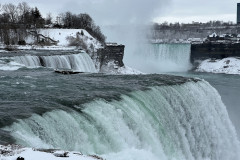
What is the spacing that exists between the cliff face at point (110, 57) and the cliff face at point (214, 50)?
2077cm

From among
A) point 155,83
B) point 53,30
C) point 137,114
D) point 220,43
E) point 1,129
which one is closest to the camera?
point 1,129

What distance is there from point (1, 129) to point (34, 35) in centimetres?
4114

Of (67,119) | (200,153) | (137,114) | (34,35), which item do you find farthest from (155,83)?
(34,35)

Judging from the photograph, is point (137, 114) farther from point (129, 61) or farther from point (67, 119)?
point (129, 61)

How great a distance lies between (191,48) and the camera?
61.6 m

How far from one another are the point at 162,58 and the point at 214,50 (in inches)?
349

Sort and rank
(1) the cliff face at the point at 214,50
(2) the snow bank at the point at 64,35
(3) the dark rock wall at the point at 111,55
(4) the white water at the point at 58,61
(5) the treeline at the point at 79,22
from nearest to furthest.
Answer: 1. (4) the white water at the point at 58,61
2. (3) the dark rock wall at the point at 111,55
3. (2) the snow bank at the point at 64,35
4. (1) the cliff face at the point at 214,50
5. (5) the treeline at the point at 79,22

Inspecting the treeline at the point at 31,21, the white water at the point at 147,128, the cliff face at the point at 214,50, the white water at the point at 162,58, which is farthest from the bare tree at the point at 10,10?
the white water at the point at 147,128

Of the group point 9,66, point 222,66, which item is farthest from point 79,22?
point 9,66

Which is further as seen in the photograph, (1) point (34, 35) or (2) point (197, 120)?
(1) point (34, 35)

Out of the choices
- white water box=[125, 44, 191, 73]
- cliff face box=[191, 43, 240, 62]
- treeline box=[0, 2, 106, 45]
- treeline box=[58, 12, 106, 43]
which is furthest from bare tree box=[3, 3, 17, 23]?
cliff face box=[191, 43, 240, 62]

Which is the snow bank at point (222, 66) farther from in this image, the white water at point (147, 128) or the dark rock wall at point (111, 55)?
the white water at point (147, 128)

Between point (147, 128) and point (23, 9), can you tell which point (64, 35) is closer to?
point (23, 9)

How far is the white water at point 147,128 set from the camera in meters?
8.50
